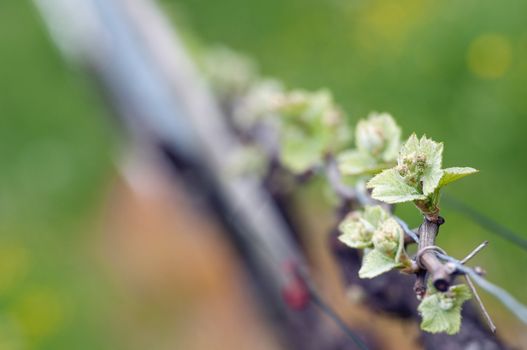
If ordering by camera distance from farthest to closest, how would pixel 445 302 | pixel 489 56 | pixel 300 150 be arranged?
pixel 489 56, pixel 300 150, pixel 445 302

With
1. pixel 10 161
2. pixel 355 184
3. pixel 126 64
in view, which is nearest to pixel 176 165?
pixel 126 64

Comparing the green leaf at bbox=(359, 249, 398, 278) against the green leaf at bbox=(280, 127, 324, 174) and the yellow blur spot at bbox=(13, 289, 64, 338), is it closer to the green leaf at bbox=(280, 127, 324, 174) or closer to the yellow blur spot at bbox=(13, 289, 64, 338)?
the green leaf at bbox=(280, 127, 324, 174)

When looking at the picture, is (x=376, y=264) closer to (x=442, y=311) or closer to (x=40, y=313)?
(x=442, y=311)

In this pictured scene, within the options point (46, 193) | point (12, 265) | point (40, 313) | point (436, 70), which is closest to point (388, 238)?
point (436, 70)

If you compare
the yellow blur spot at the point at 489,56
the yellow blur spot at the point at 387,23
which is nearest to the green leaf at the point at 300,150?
the yellow blur spot at the point at 489,56

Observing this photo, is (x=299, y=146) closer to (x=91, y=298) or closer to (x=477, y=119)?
(x=477, y=119)

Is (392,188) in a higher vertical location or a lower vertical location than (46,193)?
lower

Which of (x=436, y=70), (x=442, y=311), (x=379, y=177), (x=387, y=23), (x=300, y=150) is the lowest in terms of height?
(x=442, y=311)
